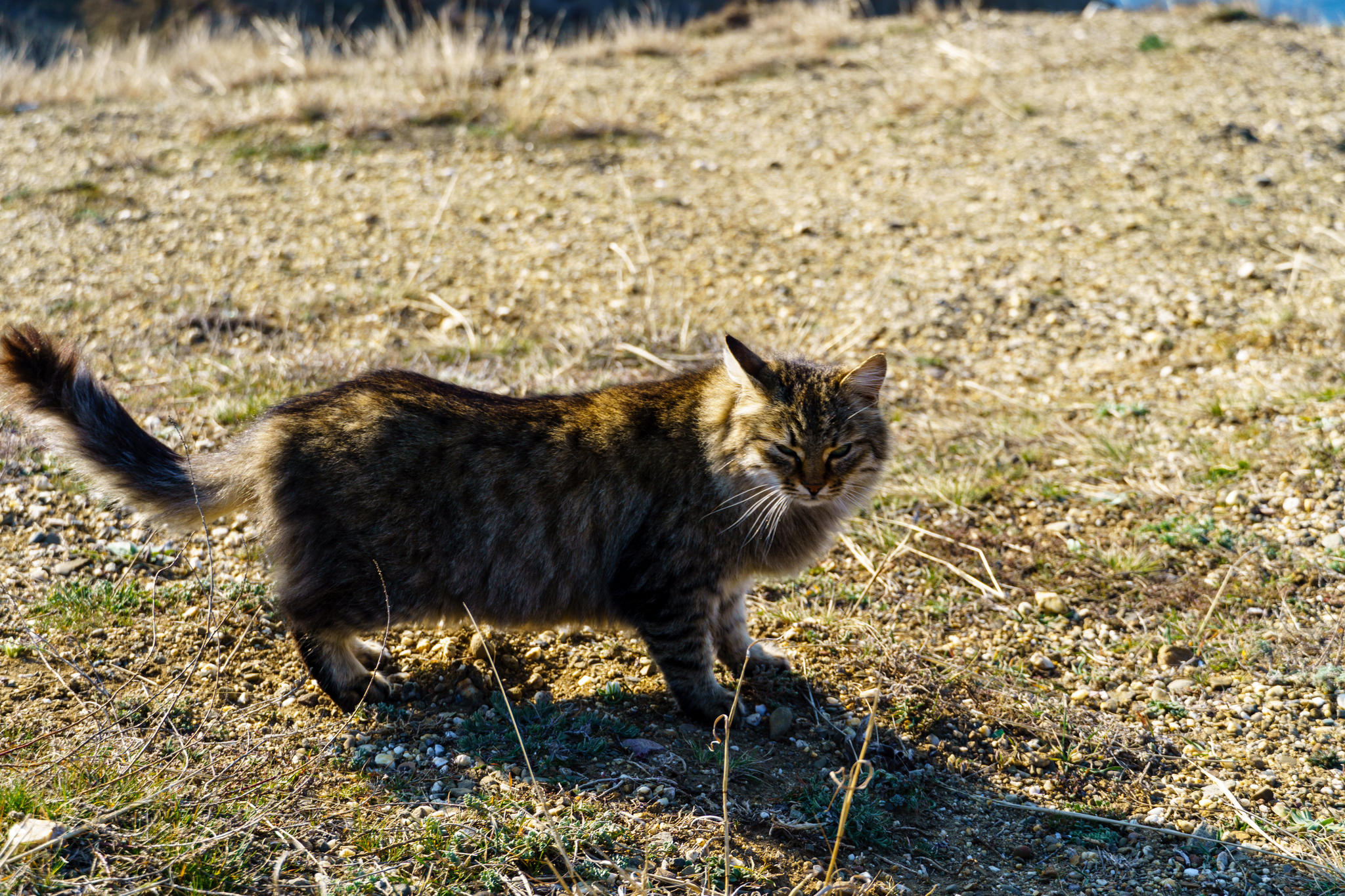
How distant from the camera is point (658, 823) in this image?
326 cm

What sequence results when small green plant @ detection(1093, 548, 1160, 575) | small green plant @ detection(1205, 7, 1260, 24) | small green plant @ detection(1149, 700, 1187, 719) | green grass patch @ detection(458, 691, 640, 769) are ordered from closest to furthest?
green grass patch @ detection(458, 691, 640, 769) < small green plant @ detection(1149, 700, 1187, 719) < small green plant @ detection(1093, 548, 1160, 575) < small green plant @ detection(1205, 7, 1260, 24)

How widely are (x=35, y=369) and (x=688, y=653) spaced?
2572 mm

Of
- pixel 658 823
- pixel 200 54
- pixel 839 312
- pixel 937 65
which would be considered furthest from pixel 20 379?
pixel 200 54

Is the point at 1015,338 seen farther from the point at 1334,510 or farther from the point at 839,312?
the point at 1334,510

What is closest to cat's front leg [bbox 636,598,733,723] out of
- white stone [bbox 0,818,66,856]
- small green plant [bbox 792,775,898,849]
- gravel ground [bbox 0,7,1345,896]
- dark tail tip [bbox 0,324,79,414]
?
gravel ground [bbox 0,7,1345,896]

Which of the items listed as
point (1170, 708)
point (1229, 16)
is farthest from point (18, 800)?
point (1229, 16)

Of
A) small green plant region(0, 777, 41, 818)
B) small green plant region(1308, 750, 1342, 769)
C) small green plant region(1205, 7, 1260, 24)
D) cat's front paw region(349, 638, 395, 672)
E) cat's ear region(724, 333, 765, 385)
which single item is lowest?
small green plant region(1308, 750, 1342, 769)

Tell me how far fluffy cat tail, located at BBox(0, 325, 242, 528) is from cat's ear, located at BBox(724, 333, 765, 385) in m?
1.95

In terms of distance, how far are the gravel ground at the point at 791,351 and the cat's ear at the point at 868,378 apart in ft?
2.44

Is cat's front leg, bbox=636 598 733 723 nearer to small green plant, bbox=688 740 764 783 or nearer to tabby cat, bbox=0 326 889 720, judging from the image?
tabby cat, bbox=0 326 889 720

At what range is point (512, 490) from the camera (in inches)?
149

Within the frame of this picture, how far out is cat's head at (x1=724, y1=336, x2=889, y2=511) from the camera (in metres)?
3.85

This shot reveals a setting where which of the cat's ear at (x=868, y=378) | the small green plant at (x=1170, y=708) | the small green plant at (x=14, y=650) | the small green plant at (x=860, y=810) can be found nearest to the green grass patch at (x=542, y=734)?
the small green plant at (x=860, y=810)

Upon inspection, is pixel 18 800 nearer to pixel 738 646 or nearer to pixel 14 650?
pixel 14 650
